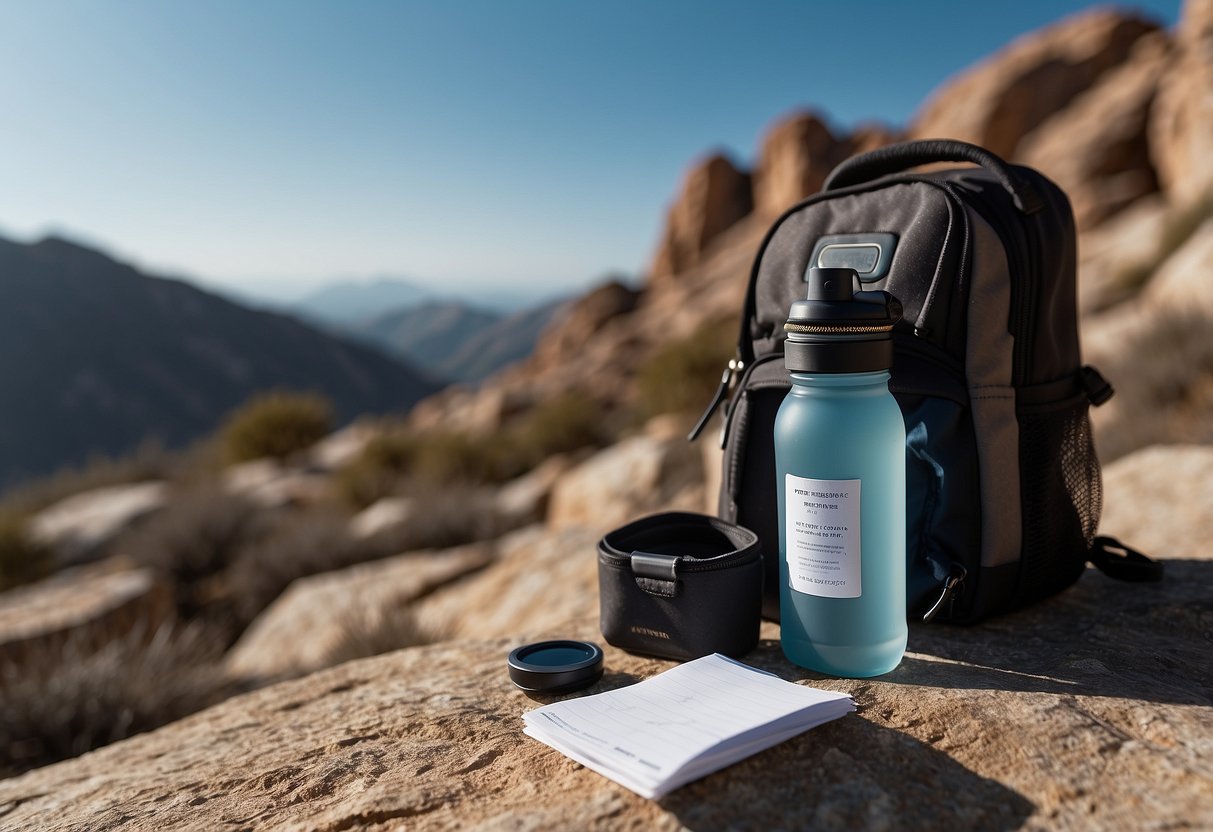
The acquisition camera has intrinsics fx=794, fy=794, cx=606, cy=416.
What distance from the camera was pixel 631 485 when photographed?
5449mm

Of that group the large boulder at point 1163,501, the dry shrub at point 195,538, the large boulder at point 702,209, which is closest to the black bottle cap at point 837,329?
the large boulder at point 1163,501

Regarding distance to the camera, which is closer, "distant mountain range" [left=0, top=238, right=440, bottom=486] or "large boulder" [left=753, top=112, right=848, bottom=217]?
"large boulder" [left=753, top=112, right=848, bottom=217]

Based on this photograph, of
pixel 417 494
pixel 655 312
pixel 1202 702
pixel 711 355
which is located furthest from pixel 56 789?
pixel 655 312

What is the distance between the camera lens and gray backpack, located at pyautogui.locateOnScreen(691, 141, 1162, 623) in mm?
1786

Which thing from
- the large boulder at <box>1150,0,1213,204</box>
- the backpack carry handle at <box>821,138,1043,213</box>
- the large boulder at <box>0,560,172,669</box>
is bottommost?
the large boulder at <box>0,560,172,669</box>

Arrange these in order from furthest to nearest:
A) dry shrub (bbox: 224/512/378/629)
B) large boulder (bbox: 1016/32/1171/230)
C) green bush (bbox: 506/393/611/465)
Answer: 1. large boulder (bbox: 1016/32/1171/230)
2. green bush (bbox: 506/393/611/465)
3. dry shrub (bbox: 224/512/378/629)

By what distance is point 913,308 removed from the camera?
1811 mm

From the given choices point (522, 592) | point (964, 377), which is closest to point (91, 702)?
point (522, 592)

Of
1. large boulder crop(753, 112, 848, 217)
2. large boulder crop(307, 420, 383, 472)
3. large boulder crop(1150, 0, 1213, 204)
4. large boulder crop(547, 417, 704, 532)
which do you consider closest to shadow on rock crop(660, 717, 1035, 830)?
large boulder crop(547, 417, 704, 532)

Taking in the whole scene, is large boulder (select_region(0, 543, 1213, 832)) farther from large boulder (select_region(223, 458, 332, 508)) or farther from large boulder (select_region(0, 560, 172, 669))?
large boulder (select_region(223, 458, 332, 508))

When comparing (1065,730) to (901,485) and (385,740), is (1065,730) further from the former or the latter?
(385,740)

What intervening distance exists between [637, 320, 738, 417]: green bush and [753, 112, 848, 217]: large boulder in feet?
72.4

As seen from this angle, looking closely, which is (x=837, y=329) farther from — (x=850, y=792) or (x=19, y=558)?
(x=19, y=558)

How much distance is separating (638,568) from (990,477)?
82 cm
